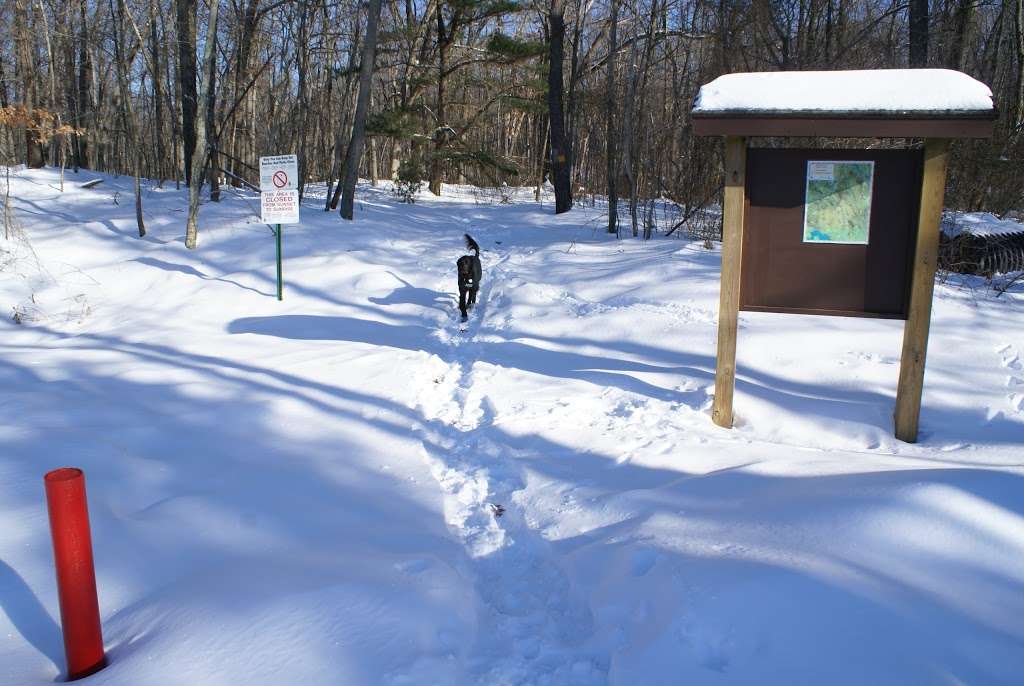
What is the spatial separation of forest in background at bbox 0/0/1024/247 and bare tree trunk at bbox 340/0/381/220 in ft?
0.15

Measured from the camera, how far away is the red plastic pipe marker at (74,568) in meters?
2.55

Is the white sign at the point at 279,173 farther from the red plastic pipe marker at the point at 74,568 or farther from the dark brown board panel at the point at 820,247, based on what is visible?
the red plastic pipe marker at the point at 74,568

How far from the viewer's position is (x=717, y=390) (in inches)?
232

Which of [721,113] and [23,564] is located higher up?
[721,113]

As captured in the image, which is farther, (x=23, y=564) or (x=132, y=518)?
(x=132, y=518)

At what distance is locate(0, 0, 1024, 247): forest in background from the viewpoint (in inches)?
586

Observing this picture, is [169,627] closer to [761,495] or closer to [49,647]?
[49,647]

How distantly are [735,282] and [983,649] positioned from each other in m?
3.54

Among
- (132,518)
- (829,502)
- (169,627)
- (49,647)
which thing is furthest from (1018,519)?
(132,518)

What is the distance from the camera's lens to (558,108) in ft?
69.9

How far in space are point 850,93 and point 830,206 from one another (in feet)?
2.94

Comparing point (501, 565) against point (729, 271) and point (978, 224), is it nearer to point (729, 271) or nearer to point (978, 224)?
point (729, 271)

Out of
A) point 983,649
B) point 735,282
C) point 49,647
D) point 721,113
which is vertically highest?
point 721,113

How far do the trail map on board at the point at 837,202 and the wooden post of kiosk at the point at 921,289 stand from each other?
1.30ft
